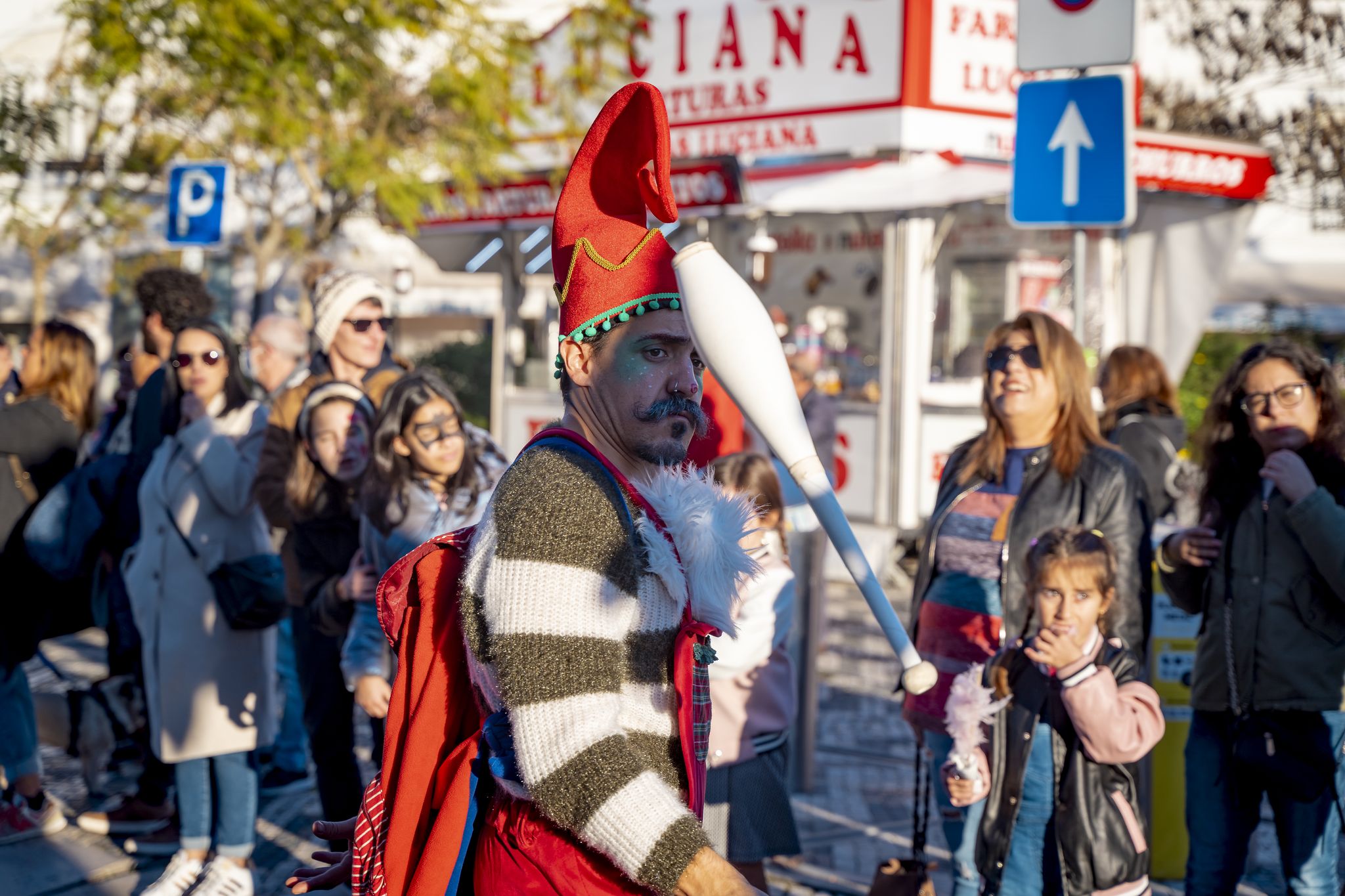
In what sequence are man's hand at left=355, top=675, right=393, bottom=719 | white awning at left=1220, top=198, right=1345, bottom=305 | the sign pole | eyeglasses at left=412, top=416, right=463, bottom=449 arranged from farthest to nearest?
white awning at left=1220, top=198, right=1345, bottom=305
the sign pole
eyeglasses at left=412, top=416, right=463, bottom=449
man's hand at left=355, top=675, right=393, bottom=719

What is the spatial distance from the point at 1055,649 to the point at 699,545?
1.77 m

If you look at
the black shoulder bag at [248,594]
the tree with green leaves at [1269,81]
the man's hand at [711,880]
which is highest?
the tree with green leaves at [1269,81]

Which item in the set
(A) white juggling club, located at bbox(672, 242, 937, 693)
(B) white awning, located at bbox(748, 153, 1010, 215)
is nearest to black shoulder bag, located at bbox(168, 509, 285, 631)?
(A) white juggling club, located at bbox(672, 242, 937, 693)

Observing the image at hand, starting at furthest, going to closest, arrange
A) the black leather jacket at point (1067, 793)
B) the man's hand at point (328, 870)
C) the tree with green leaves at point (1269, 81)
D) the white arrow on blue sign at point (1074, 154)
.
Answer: the tree with green leaves at point (1269, 81)
the white arrow on blue sign at point (1074, 154)
the black leather jacket at point (1067, 793)
the man's hand at point (328, 870)

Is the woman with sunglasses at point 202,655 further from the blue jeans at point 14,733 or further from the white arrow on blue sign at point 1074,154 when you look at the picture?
the white arrow on blue sign at point 1074,154

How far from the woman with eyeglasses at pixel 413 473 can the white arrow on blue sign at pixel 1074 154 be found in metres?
2.29

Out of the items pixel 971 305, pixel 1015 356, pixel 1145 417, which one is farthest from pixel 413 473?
pixel 971 305

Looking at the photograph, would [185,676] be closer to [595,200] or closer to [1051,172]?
[595,200]

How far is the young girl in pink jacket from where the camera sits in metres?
3.31

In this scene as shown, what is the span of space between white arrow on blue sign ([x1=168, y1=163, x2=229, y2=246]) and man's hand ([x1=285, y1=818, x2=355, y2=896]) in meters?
6.99

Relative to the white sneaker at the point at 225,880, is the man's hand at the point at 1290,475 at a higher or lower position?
higher

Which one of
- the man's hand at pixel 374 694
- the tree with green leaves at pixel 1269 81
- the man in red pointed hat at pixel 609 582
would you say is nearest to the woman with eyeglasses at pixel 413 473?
the man's hand at pixel 374 694

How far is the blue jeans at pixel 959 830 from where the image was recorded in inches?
147

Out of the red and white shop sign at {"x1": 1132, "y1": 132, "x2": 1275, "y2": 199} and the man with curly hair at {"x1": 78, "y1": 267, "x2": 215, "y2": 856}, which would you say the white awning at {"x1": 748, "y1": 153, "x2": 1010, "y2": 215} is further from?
the man with curly hair at {"x1": 78, "y1": 267, "x2": 215, "y2": 856}
